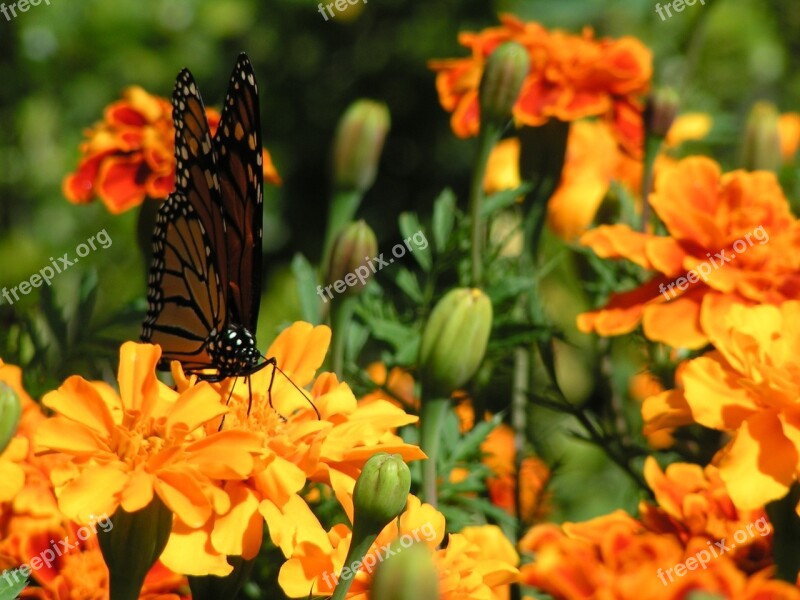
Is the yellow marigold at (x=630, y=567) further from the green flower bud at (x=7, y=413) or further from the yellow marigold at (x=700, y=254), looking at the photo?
the green flower bud at (x=7, y=413)

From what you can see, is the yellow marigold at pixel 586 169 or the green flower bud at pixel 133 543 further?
the yellow marigold at pixel 586 169

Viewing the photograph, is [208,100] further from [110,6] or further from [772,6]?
[772,6]

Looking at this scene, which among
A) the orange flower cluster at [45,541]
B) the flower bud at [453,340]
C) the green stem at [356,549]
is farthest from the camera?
the flower bud at [453,340]

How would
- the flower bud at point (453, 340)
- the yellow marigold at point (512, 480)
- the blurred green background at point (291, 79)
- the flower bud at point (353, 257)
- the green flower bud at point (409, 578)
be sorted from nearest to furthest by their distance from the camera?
the green flower bud at point (409, 578)
the flower bud at point (453, 340)
the flower bud at point (353, 257)
the yellow marigold at point (512, 480)
the blurred green background at point (291, 79)

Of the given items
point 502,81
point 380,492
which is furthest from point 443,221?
point 380,492

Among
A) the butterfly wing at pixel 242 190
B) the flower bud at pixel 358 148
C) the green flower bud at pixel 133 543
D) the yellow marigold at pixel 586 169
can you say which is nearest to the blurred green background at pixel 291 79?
the yellow marigold at pixel 586 169

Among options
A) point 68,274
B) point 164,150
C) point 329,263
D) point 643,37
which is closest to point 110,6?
point 68,274
